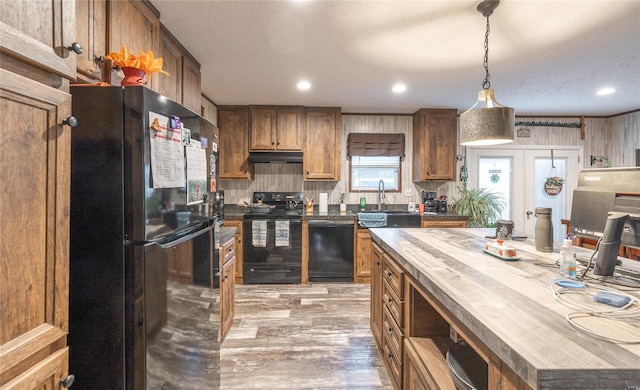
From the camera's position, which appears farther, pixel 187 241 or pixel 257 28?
pixel 257 28

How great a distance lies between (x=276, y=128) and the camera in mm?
4125

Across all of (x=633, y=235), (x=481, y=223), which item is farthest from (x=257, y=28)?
(x=481, y=223)

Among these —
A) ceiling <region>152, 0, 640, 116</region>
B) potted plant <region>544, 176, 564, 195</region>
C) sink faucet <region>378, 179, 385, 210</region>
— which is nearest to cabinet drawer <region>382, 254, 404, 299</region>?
ceiling <region>152, 0, 640, 116</region>

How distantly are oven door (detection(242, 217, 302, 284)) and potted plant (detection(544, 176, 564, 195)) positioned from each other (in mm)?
3936

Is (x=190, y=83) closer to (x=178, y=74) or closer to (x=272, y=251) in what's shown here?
(x=178, y=74)

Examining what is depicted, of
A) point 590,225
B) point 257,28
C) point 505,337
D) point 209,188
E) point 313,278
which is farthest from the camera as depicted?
point 313,278

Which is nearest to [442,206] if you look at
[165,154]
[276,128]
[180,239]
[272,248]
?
[272,248]

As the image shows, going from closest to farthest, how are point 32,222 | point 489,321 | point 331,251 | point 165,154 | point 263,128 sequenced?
point 32,222, point 489,321, point 165,154, point 331,251, point 263,128

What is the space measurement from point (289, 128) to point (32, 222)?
3.58m

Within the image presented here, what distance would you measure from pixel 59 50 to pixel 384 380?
230cm

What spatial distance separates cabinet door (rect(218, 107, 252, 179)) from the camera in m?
4.14

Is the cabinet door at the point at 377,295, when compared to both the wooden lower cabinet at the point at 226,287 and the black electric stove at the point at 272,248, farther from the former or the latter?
the black electric stove at the point at 272,248

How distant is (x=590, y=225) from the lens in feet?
4.79

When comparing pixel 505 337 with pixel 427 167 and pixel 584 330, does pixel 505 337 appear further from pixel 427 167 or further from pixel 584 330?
pixel 427 167
